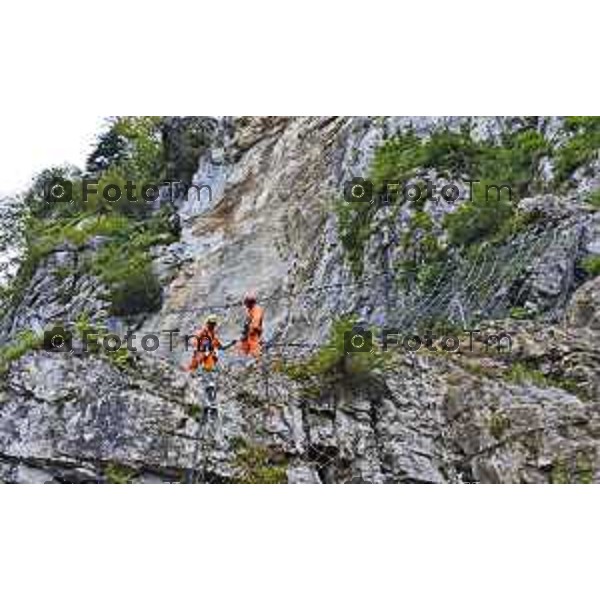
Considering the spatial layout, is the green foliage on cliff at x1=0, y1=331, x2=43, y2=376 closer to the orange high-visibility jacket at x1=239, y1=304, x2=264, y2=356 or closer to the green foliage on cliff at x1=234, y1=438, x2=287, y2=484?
the orange high-visibility jacket at x1=239, y1=304, x2=264, y2=356

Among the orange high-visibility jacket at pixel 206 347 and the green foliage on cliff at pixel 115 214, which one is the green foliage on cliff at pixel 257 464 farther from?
the green foliage on cliff at pixel 115 214

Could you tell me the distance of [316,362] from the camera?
22.6 ft

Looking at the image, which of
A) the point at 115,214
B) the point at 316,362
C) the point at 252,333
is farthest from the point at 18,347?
the point at 316,362

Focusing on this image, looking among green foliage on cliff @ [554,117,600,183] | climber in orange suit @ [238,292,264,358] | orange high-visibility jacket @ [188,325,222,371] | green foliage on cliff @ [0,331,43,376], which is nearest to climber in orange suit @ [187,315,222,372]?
orange high-visibility jacket @ [188,325,222,371]

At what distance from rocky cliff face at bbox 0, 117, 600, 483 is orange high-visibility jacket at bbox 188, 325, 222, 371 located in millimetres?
58

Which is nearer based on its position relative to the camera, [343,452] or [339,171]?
[343,452]

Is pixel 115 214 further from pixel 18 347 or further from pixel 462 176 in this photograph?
pixel 462 176

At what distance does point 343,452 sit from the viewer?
6.72m

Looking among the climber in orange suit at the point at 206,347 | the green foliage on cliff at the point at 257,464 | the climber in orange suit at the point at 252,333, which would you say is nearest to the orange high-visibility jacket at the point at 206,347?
the climber in orange suit at the point at 206,347

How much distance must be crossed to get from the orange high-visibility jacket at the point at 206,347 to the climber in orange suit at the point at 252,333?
11cm

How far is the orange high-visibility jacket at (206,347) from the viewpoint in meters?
6.92

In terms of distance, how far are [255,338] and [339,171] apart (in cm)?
89

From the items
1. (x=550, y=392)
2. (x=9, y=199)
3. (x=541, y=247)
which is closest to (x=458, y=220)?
(x=541, y=247)

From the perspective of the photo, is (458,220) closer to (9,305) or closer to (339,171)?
(339,171)
